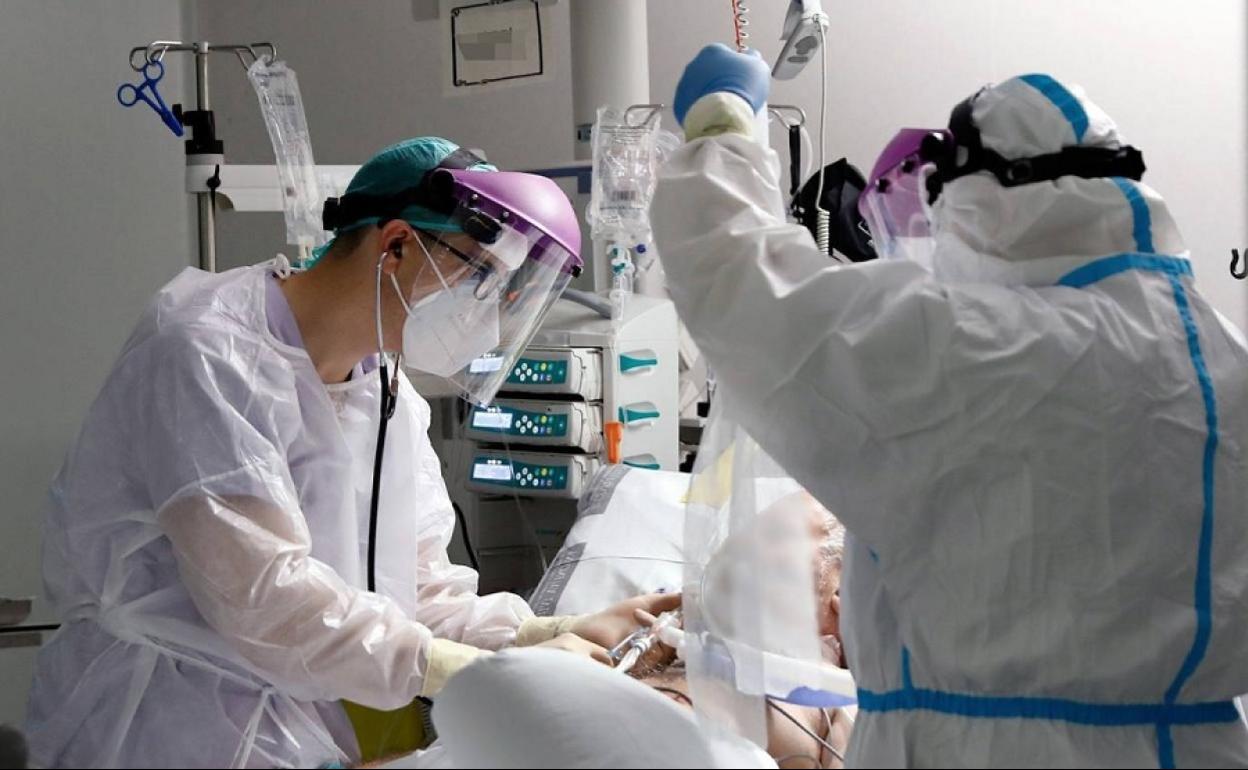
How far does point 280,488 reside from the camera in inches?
63.1

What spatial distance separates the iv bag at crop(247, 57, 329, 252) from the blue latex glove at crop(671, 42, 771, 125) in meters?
1.24

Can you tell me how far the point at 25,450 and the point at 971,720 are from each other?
2537mm

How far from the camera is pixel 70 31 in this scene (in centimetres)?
326

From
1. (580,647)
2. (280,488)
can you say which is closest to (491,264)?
(280,488)

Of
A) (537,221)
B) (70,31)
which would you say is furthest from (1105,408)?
(70,31)

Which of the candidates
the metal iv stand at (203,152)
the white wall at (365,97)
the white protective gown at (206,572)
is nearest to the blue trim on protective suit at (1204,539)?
the white protective gown at (206,572)

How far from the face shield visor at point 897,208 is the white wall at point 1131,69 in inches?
94.6

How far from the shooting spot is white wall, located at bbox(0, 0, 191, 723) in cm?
302

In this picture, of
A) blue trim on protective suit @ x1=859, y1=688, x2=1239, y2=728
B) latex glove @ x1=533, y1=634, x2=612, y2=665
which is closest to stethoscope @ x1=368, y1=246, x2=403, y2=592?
latex glove @ x1=533, y1=634, x2=612, y2=665

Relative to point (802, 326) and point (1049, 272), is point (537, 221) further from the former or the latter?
point (1049, 272)

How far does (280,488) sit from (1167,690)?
104cm

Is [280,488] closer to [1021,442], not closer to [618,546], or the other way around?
[1021,442]

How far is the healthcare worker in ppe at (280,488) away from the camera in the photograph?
158 centimetres

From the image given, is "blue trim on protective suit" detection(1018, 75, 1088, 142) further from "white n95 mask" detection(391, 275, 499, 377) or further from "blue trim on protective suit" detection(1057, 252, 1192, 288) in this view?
"white n95 mask" detection(391, 275, 499, 377)
